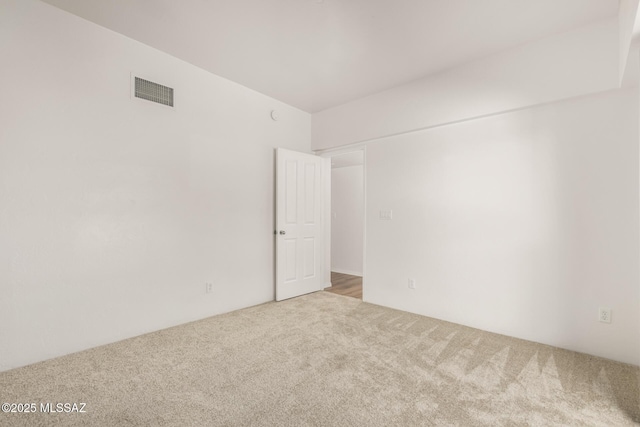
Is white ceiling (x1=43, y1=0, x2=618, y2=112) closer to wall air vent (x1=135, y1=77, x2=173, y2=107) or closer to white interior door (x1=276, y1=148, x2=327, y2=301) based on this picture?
wall air vent (x1=135, y1=77, x2=173, y2=107)

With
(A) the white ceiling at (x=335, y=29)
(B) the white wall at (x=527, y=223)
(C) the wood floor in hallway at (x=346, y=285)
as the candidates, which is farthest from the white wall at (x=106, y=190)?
(B) the white wall at (x=527, y=223)

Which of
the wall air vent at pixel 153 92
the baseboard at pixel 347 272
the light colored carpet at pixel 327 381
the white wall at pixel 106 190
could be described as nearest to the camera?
the light colored carpet at pixel 327 381

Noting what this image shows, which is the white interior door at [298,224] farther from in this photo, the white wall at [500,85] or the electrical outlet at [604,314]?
the electrical outlet at [604,314]

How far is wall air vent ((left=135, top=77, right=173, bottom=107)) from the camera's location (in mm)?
2717

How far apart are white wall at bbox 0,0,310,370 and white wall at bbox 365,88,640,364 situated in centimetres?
208

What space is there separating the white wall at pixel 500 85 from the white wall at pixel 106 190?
1.72 m

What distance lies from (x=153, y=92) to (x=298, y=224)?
2274 millimetres

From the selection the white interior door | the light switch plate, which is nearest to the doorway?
the white interior door

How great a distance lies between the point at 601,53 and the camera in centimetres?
229

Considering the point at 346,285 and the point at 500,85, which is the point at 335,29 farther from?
the point at 346,285

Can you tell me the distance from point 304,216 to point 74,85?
9.08 feet

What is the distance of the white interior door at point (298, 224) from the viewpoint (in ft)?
12.6

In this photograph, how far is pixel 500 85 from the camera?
9.07ft

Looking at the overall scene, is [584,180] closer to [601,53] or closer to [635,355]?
[601,53]
